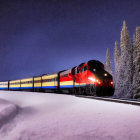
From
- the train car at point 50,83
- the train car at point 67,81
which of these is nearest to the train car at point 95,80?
the train car at point 67,81

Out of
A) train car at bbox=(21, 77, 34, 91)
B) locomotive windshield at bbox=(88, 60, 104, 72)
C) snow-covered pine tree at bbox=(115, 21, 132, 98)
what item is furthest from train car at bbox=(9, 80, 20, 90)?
locomotive windshield at bbox=(88, 60, 104, 72)

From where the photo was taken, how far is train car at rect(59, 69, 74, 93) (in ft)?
76.6

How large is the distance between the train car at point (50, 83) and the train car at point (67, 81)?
5.96ft

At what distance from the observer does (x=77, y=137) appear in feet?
17.0

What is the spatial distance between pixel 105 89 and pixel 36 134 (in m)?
11.8

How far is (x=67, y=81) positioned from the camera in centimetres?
2489

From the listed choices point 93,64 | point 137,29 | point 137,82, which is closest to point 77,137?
point 93,64

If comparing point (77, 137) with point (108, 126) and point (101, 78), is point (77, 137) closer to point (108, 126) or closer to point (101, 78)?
point (108, 126)

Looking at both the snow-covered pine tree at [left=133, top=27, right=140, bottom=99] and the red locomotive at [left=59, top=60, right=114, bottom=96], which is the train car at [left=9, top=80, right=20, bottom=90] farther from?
the snow-covered pine tree at [left=133, top=27, right=140, bottom=99]

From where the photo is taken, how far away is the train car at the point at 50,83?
29984 millimetres

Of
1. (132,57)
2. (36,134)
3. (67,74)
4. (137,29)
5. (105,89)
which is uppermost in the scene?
(137,29)

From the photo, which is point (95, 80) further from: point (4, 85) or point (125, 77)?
point (4, 85)

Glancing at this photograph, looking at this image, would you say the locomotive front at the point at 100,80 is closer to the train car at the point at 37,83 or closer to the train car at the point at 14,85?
the train car at the point at 37,83

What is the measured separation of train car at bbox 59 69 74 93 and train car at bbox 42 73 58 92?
5.96ft
